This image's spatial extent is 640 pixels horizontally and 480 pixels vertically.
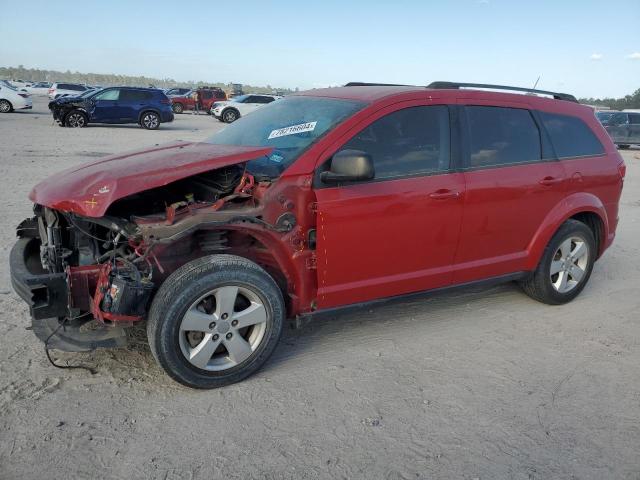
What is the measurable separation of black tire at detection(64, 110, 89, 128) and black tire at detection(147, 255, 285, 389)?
64.3ft

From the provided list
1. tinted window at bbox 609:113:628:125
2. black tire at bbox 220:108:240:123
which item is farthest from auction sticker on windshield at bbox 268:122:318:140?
black tire at bbox 220:108:240:123

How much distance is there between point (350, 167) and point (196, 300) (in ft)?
4.00

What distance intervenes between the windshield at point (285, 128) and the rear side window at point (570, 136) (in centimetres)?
194

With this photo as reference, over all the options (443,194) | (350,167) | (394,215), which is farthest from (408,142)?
(350,167)

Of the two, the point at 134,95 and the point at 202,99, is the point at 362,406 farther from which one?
the point at 202,99

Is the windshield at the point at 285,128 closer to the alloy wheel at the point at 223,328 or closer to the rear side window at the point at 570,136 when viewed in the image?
the alloy wheel at the point at 223,328

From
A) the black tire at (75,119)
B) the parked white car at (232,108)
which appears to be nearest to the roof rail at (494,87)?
the black tire at (75,119)

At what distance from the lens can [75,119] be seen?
20.2m

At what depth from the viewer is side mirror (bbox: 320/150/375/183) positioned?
326cm

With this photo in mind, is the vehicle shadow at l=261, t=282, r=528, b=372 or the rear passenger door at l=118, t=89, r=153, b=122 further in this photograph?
the rear passenger door at l=118, t=89, r=153, b=122

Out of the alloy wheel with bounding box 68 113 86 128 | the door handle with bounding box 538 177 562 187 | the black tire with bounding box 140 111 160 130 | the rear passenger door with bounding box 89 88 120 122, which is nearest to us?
the door handle with bounding box 538 177 562 187

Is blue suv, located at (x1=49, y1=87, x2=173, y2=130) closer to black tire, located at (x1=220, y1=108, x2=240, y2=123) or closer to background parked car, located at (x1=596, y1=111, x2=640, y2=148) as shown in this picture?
black tire, located at (x1=220, y1=108, x2=240, y2=123)

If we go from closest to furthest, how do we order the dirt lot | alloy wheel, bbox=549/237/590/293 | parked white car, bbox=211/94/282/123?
1. the dirt lot
2. alloy wheel, bbox=549/237/590/293
3. parked white car, bbox=211/94/282/123

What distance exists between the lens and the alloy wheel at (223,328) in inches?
122
